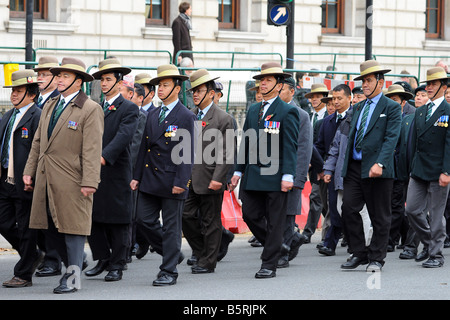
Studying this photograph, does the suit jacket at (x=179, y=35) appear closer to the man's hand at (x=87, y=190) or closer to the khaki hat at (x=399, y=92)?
the khaki hat at (x=399, y=92)

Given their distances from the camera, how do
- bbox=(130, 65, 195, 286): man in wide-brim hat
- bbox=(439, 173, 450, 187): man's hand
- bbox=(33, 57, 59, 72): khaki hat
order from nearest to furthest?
bbox=(130, 65, 195, 286): man in wide-brim hat → bbox=(33, 57, 59, 72): khaki hat → bbox=(439, 173, 450, 187): man's hand

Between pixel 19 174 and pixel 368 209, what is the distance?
3.54 meters

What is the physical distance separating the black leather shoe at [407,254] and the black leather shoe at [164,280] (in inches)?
134

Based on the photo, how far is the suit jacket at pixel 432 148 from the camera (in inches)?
467

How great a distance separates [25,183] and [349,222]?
338cm

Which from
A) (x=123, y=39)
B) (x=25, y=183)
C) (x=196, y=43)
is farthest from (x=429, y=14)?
(x=25, y=183)

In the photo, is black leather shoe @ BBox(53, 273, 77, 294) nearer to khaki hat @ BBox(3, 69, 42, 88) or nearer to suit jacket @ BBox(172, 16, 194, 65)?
khaki hat @ BBox(3, 69, 42, 88)

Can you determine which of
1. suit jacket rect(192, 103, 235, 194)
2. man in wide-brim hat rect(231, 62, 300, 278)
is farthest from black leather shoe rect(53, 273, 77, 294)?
man in wide-brim hat rect(231, 62, 300, 278)

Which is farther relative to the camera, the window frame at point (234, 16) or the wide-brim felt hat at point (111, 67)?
the window frame at point (234, 16)

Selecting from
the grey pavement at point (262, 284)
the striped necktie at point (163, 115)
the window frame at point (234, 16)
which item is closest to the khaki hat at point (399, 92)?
the grey pavement at point (262, 284)

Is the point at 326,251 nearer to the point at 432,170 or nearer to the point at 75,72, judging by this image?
the point at 432,170

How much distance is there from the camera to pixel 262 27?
27.2 metres

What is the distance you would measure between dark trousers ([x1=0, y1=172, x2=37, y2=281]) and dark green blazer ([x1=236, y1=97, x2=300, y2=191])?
220cm

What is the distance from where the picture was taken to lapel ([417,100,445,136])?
39.3 feet
